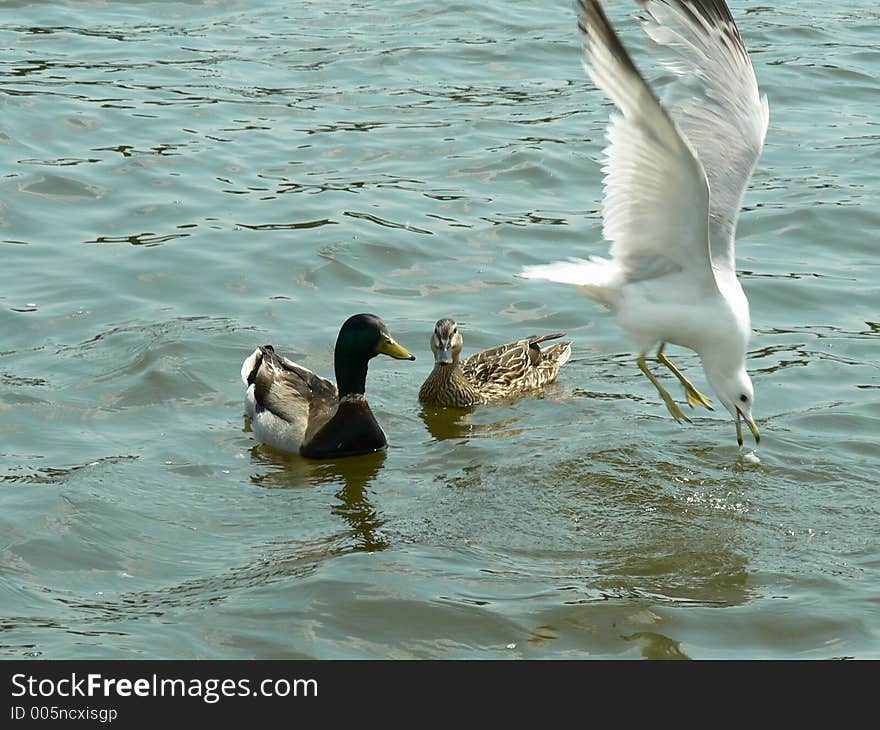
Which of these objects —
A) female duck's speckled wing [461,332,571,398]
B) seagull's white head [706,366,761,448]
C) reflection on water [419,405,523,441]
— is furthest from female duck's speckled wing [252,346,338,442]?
seagull's white head [706,366,761,448]

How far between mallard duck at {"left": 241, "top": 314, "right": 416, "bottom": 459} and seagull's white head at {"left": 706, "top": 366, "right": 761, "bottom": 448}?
6.08ft

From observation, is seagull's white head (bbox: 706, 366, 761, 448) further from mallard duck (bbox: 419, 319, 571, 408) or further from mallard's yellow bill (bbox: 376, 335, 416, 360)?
mallard's yellow bill (bbox: 376, 335, 416, 360)

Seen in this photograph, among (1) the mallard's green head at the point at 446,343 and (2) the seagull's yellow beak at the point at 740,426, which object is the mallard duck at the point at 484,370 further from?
(2) the seagull's yellow beak at the point at 740,426

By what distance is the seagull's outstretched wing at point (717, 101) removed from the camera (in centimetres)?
895

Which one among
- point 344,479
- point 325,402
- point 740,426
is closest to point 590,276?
point 740,426

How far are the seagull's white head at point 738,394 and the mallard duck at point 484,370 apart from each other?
160 cm

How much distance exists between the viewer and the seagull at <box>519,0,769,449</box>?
761 cm

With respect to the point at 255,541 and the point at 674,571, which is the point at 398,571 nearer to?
the point at 255,541

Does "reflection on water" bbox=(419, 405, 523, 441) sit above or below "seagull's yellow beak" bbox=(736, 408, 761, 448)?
below

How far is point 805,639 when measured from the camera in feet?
23.0

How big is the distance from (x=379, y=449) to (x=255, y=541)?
165 centimetres

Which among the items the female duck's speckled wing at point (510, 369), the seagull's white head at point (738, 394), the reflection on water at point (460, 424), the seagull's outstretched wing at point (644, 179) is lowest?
the reflection on water at point (460, 424)

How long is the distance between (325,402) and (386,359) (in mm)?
1397

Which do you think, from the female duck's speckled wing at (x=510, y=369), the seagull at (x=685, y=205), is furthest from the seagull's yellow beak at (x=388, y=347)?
the seagull at (x=685, y=205)
